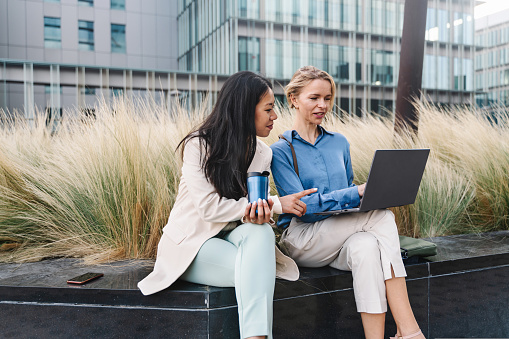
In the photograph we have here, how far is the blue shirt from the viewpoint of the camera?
239 centimetres

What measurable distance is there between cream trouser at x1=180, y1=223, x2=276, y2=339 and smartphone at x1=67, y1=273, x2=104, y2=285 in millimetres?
426

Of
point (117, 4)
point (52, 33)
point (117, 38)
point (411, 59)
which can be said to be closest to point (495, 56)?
point (117, 4)

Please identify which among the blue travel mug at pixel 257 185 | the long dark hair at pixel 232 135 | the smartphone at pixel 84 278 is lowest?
the smartphone at pixel 84 278

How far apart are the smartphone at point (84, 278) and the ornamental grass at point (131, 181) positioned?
0.39m

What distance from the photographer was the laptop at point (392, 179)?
209cm

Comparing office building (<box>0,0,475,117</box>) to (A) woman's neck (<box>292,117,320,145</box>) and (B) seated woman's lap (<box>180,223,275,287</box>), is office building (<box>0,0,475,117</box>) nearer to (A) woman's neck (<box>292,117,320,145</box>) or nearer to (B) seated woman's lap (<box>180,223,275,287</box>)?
(A) woman's neck (<box>292,117,320,145</box>)

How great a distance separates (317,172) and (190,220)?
811mm

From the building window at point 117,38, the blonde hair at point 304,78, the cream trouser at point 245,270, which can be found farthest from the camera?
the building window at point 117,38

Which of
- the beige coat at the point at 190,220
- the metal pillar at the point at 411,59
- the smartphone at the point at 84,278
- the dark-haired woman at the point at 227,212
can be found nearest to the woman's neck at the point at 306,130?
the dark-haired woman at the point at 227,212

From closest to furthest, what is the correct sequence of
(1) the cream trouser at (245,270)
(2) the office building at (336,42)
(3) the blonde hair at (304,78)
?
(1) the cream trouser at (245,270) → (3) the blonde hair at (304,78) → (2) the office building at (336,42)

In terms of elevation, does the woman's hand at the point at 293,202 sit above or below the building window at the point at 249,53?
below

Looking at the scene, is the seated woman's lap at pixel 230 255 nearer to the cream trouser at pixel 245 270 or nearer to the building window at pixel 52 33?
the cream trouser at pixel 245 270

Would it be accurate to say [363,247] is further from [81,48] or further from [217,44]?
[81,48]

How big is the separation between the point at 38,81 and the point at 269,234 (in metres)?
22.8
